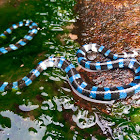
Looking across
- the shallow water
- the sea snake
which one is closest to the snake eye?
the sea snake

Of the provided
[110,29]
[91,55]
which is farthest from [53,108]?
[110,29]

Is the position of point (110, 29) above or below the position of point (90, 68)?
above

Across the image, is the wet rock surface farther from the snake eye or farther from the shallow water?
the shallow water

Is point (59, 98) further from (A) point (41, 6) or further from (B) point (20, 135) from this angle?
(A) point (41, 6)

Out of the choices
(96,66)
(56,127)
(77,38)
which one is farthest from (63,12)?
(56,127)

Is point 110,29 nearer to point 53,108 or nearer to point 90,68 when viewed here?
point 90,68
